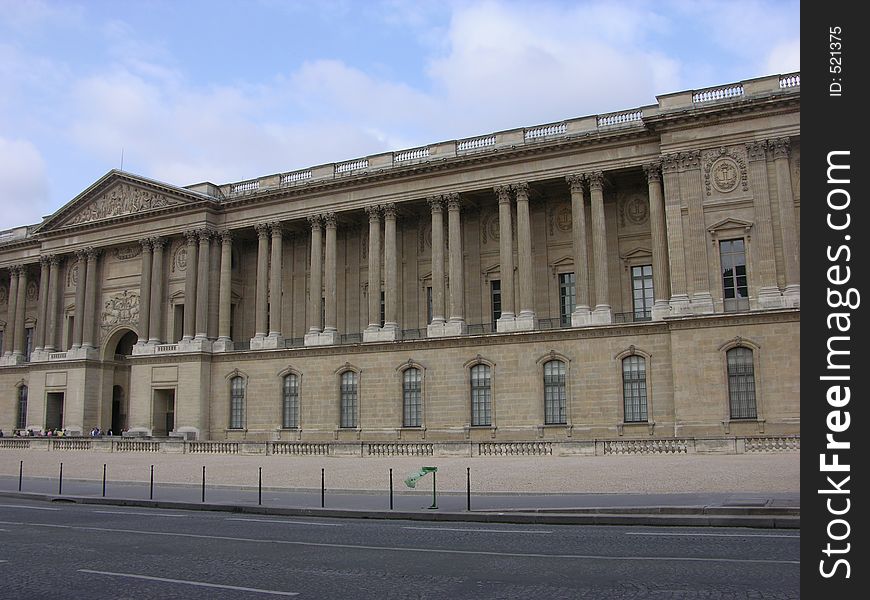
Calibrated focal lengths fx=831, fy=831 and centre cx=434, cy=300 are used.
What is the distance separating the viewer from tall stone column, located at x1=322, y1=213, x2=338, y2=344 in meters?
49.7

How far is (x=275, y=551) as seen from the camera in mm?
13297

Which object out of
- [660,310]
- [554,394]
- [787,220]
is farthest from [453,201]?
[787,220]

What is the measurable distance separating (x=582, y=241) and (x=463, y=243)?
8.37 metres

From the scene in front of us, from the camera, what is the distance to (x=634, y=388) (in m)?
40.9

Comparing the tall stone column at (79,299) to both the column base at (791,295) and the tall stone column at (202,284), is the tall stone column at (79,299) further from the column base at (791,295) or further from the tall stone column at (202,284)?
the column base at (791,295)

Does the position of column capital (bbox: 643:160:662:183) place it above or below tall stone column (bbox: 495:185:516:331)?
above

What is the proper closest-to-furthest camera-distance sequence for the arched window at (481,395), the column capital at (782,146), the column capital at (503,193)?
the column capital at (782,146) → the arched window at (481,395) → the column capital at (503,193)

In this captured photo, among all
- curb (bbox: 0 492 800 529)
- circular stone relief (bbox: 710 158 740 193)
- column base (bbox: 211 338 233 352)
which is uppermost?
circular stone relief (bbox: 710 158 740 193)

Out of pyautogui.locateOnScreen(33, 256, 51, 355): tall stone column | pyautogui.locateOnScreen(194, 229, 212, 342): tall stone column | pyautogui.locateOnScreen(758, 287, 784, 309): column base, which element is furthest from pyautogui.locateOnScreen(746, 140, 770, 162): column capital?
pyautogui.locateOnScreen(33, 256, 51, 355): tall stone column

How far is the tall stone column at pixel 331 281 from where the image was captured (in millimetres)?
49688

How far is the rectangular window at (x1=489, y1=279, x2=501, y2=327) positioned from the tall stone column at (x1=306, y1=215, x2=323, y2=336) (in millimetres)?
10415

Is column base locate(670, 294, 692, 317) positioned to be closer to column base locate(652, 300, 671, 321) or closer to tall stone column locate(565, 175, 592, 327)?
column base locate(652, 300, 671, 321)

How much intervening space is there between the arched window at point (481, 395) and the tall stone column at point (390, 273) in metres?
5.71

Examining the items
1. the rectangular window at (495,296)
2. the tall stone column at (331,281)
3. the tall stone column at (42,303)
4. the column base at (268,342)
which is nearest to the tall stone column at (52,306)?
the tall stone column at (42,303)
